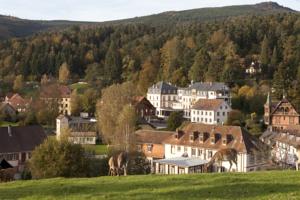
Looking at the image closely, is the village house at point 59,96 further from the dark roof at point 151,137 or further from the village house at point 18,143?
the village house at point 18,143

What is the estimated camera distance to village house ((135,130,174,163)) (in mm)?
52625

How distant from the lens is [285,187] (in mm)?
15641

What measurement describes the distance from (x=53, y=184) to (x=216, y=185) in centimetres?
534

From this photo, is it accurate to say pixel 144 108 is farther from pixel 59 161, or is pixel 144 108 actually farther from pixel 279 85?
pixel 59 161

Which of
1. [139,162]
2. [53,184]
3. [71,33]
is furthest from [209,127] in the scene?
[71,33]

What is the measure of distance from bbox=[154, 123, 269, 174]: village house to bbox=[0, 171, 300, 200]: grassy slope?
72.4ft

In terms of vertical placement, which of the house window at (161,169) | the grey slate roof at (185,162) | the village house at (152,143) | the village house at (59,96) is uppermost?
the village house at (59,96)

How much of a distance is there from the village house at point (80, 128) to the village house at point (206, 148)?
14.3 m

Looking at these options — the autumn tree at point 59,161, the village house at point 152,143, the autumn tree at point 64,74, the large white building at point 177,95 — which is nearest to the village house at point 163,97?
the large white building at point 177,95

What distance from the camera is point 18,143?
49.9m

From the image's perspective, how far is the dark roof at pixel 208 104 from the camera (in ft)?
260

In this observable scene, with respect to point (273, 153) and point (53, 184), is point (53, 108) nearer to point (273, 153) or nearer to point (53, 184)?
point (273, 153)

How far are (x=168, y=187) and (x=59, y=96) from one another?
77.1 m

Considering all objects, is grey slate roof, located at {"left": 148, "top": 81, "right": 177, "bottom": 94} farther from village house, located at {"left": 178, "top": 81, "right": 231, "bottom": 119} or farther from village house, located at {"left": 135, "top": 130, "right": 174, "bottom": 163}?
village house, located at {"left": 135, "top": 130, "right": 174, "bottom": 163}
